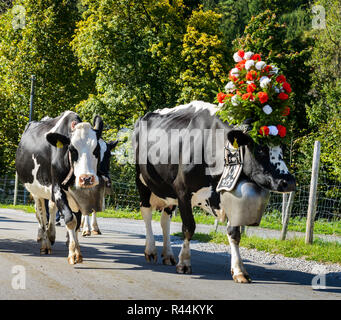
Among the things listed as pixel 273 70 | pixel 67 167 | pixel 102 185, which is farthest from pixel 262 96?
pixel 67 167

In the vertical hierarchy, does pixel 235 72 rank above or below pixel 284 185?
above

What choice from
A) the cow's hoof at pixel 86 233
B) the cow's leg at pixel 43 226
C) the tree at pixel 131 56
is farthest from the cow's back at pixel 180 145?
the tree at pixel 131 56

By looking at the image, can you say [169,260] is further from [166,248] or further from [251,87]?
[251,87]

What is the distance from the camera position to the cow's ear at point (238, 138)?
6.96 m

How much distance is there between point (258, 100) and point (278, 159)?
0.84 metres

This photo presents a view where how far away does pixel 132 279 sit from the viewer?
7.32 metres

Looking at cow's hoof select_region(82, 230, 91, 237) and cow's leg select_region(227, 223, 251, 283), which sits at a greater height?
cow's leg select_region(227, 223, 251, 283)

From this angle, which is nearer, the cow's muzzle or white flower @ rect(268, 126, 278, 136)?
white flower @ rect(268, 126, 278, 136)

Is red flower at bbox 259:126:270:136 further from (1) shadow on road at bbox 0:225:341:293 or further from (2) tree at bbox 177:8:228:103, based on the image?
(2) tree at bbox 177:8:228:103

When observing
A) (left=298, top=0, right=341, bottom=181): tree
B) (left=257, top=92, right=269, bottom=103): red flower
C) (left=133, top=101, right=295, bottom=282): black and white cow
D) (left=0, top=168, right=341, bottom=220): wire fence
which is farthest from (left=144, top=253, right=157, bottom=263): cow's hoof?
(left=298, top=0, right=341, bottom=181): tree

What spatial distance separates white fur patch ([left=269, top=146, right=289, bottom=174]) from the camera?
693 cm

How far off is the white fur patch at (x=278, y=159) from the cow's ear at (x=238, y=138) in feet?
1.06

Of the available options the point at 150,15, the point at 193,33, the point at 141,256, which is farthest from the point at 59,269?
the point at 150,15
